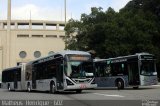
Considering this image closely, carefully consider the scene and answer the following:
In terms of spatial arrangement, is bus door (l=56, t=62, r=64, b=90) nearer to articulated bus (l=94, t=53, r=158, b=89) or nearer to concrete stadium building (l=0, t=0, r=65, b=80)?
articulated bus (l=94, t=53, r=158, b=89)

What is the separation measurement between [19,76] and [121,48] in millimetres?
13099

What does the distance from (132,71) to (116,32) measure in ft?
54.1

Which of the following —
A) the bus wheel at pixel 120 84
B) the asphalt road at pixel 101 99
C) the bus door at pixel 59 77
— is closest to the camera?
the asphalt road at pixel 101 99

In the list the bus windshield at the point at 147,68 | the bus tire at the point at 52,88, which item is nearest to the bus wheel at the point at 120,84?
the bus windshield at the point at 147,68

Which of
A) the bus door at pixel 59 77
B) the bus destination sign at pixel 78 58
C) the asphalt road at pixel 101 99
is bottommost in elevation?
the asphalt road at pixel 101 99

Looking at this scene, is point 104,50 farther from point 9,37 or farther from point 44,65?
point 9,37

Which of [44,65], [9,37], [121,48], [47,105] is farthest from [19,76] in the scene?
[9,37]

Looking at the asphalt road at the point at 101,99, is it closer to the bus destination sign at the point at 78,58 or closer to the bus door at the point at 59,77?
the bus door at the point at 59,77

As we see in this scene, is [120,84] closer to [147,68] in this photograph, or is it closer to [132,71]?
[132,71]

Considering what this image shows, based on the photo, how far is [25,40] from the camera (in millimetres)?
111062

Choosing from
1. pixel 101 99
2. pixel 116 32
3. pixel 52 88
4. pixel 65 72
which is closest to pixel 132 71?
pixel 52 88

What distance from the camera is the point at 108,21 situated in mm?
50438

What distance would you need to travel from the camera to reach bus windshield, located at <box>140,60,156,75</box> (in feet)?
102

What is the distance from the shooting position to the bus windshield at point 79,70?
2644 centimetres
